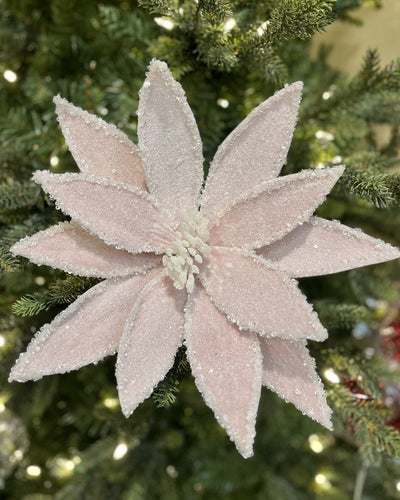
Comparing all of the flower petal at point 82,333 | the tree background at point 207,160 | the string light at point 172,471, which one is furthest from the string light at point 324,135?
the string light at point 172,471

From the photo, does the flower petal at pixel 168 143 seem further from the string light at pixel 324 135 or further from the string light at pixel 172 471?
the string light at pixel 172 471

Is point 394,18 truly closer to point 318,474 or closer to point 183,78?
point 183,78

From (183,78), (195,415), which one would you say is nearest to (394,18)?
(183,78)

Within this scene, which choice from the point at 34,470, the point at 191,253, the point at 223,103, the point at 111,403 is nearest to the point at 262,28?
the point at 223,103

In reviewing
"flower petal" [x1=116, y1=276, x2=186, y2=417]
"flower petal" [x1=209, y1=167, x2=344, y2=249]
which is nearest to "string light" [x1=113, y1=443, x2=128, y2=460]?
"flower petal" [x1=116, y1=276, x2=186, y2=417]

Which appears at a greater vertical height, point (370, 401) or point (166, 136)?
point (166, 136)
